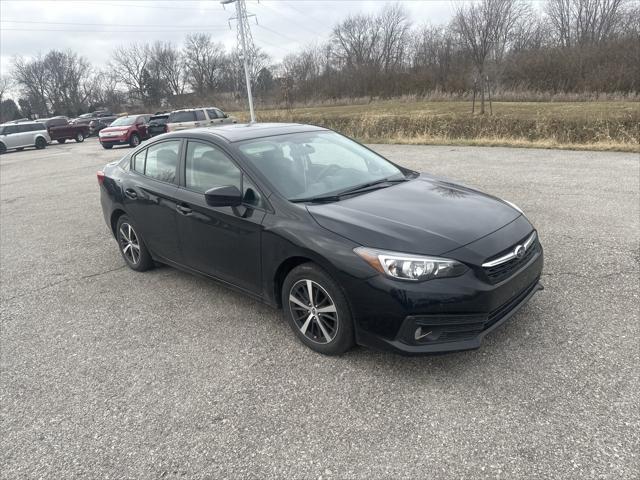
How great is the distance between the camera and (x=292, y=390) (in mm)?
2965

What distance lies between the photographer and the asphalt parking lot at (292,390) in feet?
7.84

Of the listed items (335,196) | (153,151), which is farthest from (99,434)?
(153,151)

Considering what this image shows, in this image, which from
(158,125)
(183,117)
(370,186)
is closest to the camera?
(370,186)

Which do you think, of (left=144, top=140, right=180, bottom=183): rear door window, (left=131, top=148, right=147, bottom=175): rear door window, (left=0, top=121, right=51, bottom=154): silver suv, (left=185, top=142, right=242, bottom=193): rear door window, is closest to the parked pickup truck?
(left=0, top=121, right=51, bottom=154): silver suv

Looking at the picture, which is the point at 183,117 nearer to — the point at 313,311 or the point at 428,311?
the point at 313,311

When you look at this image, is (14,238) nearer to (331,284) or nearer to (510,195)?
(331,284)

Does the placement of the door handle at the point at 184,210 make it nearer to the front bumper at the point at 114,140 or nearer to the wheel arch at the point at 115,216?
the wheel arch at the point at 115,216

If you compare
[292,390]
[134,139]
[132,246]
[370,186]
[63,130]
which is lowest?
[292,390]

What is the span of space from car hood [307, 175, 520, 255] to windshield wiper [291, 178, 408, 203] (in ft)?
0.28

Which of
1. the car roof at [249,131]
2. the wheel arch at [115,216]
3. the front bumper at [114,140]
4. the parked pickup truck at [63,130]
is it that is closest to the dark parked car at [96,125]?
the parked pickup truck at [63,130]

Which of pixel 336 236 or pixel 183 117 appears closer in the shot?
pixel 336 236

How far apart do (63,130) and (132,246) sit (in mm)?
30329

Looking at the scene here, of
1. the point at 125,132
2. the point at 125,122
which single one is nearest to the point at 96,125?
the point at 125,122

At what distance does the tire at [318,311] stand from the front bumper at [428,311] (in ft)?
0.44
